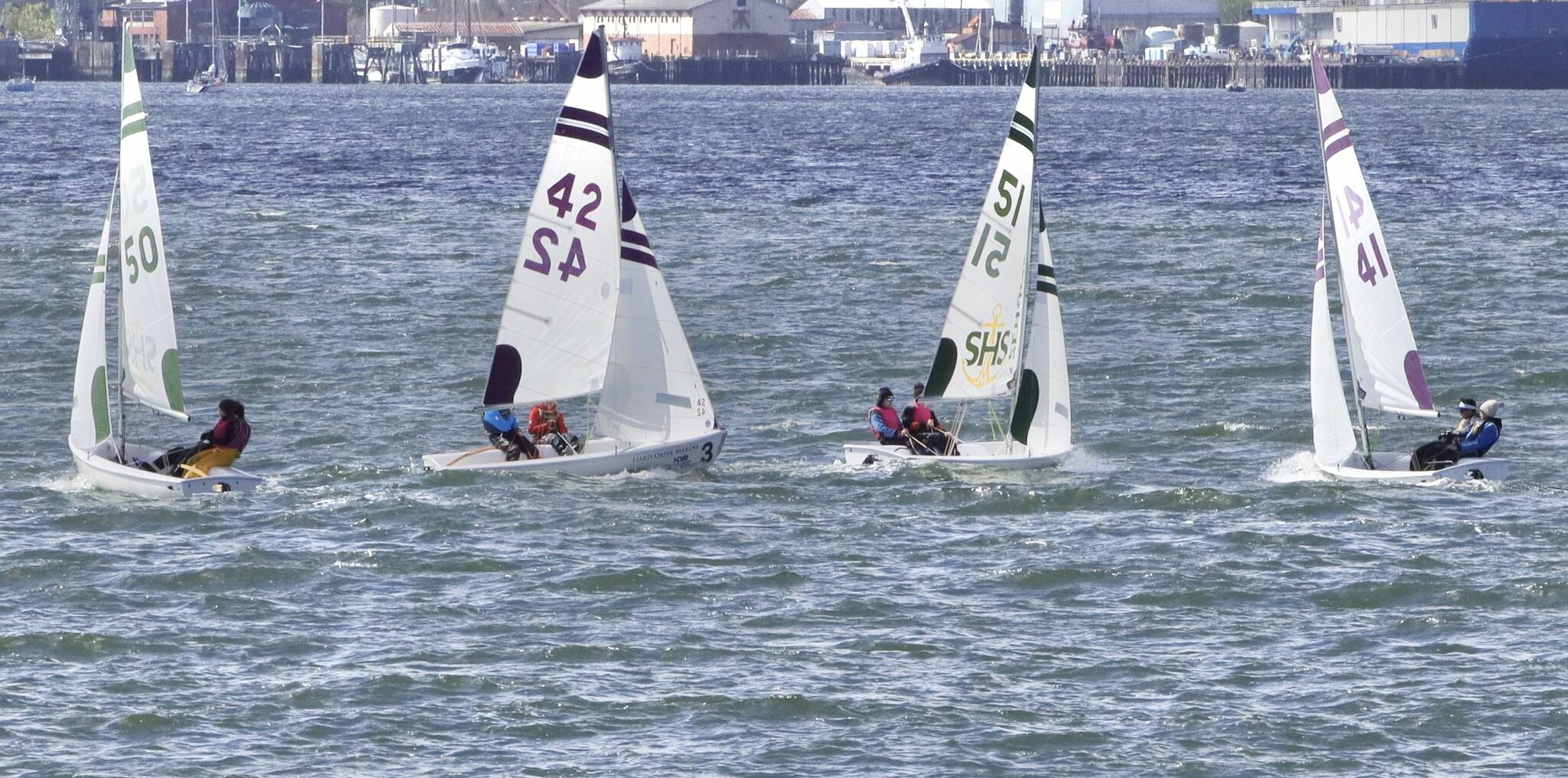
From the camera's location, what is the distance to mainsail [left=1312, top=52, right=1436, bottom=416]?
3133cm

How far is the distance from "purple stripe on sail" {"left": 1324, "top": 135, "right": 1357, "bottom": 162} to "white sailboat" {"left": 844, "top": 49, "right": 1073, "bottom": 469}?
4375mm

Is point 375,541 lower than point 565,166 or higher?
lower

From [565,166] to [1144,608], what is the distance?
10984mm

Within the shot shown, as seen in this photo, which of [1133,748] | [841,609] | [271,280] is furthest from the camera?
[271,280]

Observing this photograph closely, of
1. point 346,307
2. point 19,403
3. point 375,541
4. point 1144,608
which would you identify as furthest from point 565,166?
point 346,307

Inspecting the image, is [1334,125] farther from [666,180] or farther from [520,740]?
[666,180]

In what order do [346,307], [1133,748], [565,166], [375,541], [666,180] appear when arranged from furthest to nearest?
[666,180], [346,307], [565,166], [375,541], [1133,748]

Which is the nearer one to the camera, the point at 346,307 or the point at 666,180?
the point at 346,307

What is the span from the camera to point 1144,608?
82.2 feet

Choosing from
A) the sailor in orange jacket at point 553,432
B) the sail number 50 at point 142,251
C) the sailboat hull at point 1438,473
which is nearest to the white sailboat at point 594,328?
the sailor in orange jacket at point 553,432

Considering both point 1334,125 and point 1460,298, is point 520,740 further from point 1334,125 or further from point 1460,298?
point 1460,298

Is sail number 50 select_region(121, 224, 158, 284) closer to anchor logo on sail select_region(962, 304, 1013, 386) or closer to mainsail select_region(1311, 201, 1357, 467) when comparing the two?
anchor logo on sail select_region(962, 304, 1013, 386)

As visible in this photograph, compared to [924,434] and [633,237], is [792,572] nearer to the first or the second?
[924,434]

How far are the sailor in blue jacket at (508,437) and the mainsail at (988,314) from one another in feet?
20.3
